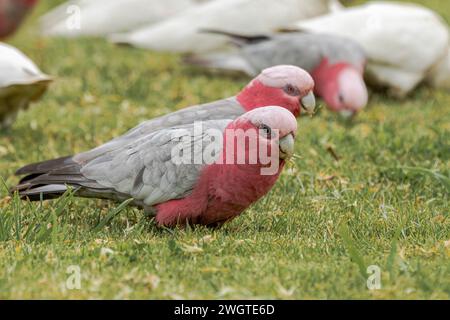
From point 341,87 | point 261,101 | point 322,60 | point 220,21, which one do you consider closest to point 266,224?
point 261,101

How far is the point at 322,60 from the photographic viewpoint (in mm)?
6336

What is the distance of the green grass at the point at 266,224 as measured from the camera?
9.62 ft

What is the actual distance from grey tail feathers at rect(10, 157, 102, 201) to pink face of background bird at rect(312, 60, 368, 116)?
103 inches

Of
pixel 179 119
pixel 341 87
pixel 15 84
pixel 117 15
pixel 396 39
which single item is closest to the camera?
pixel 179 119

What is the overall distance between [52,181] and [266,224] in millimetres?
949

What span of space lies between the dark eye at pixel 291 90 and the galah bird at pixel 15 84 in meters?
1.74

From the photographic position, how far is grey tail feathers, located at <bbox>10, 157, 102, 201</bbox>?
12.4 feet

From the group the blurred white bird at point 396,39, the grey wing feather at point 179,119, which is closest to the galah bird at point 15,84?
the grey wing feather at point 179,119

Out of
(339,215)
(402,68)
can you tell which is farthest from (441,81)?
(339,215)

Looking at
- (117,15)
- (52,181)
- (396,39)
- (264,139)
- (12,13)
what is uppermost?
(117,15)

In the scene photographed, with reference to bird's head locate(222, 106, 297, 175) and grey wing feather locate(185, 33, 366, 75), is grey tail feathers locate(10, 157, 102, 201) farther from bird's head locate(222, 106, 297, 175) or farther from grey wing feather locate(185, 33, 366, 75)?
grey wing feather locate(185, 33, 366, 75)

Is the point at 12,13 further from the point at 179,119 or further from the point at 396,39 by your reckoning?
the point at 179,119

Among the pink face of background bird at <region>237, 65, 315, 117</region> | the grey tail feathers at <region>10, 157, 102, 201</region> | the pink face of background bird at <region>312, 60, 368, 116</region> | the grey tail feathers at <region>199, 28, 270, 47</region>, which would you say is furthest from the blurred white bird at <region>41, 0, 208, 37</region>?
the grey tail feathers at <region>10, 157, 102, 201</region>

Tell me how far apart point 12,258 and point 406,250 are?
1.46 meters
